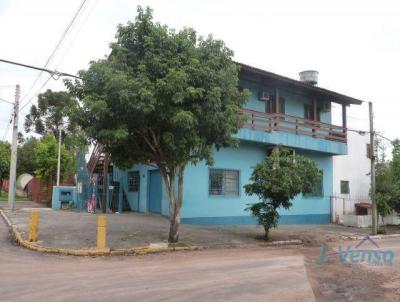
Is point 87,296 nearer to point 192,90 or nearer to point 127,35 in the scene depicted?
point 192,90

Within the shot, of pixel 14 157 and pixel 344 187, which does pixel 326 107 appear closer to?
pixel 344 187

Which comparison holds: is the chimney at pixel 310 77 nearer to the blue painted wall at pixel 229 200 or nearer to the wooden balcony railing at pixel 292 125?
the wooden balcony railing at pixel 292 125

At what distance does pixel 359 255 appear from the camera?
43.0ft

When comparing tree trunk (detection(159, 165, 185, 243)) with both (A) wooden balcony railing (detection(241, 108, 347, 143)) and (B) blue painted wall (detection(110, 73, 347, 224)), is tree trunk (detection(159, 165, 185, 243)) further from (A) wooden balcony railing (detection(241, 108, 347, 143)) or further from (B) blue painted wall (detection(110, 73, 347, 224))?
(A) wooden balcony railing (detection(241, 108, 347, 143))

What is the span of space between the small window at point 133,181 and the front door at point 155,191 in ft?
4.86

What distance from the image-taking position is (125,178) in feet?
74.1

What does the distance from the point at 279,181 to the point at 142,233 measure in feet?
16.5

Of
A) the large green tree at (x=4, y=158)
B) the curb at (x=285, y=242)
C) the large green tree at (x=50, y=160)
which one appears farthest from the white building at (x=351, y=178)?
the large green tree at (x=4, y=158)

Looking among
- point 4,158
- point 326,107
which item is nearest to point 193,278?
point 326,107

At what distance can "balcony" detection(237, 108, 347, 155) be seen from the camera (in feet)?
65.7

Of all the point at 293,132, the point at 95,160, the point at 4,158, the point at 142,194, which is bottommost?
the point at 142,194

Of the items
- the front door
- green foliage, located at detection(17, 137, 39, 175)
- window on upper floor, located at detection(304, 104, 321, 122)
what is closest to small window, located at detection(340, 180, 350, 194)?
window on upper floor, located at detection(304, 104, 321, 122)

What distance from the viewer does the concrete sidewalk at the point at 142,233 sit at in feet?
42.6

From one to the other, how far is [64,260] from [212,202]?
9.58 metres
